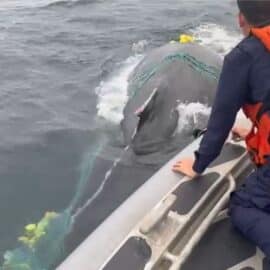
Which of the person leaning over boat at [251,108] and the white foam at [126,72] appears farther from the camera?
the white foam at [126,72]

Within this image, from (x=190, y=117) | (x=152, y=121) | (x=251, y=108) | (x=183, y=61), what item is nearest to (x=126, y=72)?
(x=183, y=61)

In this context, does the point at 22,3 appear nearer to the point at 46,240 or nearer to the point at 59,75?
the point at 59,75

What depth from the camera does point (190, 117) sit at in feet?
26.0

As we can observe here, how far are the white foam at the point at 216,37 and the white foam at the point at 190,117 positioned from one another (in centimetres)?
438

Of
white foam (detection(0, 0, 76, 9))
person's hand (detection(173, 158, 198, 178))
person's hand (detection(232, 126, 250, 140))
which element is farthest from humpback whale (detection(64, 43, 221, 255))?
white foam (detection(0, 0, 76, 9))

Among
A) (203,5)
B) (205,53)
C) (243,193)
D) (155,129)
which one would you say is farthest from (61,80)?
(243,193)

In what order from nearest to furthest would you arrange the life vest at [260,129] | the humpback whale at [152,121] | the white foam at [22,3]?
1. the life vest at [260,129]
2. the humpback whale at [152,121]
3. the white foam at [22,3]

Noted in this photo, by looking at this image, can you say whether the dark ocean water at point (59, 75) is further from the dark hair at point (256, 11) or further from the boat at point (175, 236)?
the dark hair at point (256, 11)

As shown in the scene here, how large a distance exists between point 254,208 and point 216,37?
9.49 metres

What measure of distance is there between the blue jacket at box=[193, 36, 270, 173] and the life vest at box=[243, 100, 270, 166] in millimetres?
61

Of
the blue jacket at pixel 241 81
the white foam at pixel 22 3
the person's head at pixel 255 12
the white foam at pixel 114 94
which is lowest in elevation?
the white foam at pixel 22 3

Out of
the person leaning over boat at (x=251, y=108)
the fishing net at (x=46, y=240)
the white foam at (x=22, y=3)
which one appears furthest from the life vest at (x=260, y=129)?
the white foam at (x=22, y=3)

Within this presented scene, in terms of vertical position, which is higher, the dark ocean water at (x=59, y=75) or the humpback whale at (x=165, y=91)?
the humpback whale at (x=165, y=91)

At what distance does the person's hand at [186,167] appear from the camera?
4.68m
